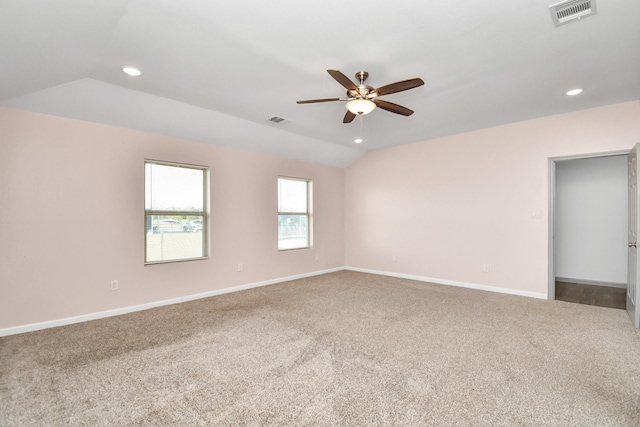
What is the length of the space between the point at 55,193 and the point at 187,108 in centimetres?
174

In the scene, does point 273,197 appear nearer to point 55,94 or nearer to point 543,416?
point 55,94

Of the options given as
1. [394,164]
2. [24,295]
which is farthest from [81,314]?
[394,164]

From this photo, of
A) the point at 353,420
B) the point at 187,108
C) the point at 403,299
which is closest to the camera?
the point at 353,420

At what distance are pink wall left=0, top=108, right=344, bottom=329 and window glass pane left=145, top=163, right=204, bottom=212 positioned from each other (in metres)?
0.17

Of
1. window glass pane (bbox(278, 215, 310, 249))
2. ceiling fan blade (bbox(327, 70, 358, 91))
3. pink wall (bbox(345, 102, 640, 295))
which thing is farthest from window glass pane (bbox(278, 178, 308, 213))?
ceiling fan blade (bbox(327, 70, 358, 91))

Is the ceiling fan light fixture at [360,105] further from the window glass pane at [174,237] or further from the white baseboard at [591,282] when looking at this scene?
the white baseboard at [591,282]

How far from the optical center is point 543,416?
5.86 ft

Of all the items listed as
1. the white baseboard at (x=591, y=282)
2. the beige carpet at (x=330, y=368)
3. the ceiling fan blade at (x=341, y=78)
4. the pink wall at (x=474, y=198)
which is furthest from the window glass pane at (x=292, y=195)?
the white baseboard at (x=591, y=282)

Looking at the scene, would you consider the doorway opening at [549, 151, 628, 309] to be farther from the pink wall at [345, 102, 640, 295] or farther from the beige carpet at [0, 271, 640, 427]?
the beige carpet at [0, 271, 640, 427]

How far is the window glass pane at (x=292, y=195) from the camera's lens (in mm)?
5801

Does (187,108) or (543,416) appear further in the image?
(187,108)

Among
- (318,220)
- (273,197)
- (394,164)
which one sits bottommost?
(318,220)

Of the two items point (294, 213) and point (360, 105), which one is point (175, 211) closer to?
point (294, 213)

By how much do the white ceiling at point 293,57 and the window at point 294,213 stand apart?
6.25ft
